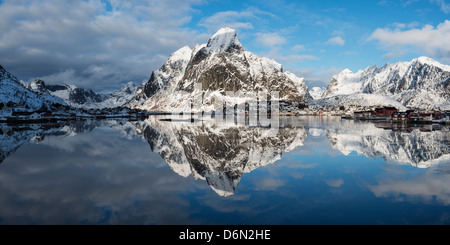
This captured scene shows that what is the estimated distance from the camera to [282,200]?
587 inches

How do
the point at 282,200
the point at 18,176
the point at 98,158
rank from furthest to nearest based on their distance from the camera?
the point at 98,158, the point at 18,176, the point at 282,200

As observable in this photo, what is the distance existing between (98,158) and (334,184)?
72.9 feet

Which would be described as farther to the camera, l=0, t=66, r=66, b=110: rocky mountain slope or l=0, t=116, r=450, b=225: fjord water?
l=0, t=66, r=66, b=110: rocky mountain slope

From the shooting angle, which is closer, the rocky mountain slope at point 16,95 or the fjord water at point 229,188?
the fjord water at point 229,188

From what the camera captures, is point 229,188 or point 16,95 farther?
point 16,95

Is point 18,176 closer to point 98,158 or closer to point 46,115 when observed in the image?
point 98,158

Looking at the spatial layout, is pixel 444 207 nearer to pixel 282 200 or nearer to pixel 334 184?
pixel 334 184

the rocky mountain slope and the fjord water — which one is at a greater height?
the rocky mountain slope

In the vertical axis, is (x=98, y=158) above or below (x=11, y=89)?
below

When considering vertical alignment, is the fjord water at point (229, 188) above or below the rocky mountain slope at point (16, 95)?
below

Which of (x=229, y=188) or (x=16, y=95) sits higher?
(x=16, y=95)
